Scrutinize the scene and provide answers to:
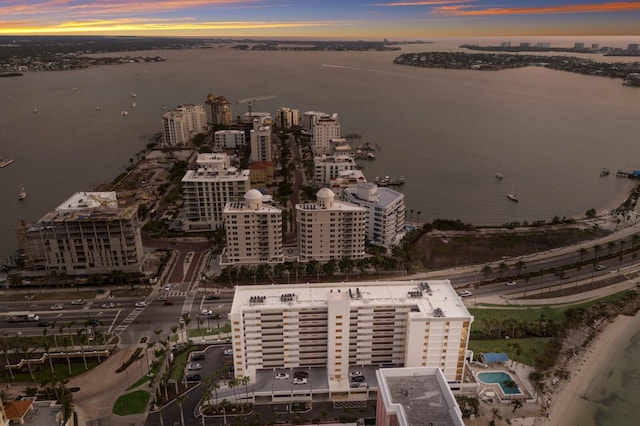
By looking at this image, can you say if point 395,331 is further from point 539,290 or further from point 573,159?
point 573,159

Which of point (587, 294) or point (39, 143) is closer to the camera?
point (587, 294)

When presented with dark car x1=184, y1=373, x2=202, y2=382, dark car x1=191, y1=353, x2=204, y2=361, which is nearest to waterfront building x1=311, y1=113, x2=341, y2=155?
→ dark car x1=191, y1=353, x2=204, y2=361

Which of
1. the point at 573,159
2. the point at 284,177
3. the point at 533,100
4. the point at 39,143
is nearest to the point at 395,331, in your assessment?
the point at 284,177

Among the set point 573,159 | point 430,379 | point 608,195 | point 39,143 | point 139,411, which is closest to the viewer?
point 430,379

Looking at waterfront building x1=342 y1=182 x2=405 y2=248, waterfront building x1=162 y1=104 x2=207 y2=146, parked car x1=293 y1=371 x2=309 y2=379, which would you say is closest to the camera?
parked car x1=293 y1=371 x2=309 y2=379

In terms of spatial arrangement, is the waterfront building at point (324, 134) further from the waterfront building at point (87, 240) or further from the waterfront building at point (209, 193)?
the waterfront building at point (87, 240)

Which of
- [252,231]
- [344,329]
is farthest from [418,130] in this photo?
[344,329]

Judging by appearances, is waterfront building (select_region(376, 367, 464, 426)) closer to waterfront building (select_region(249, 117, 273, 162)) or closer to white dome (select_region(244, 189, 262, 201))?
white dome (select_region(244, 189, 262, 201))
